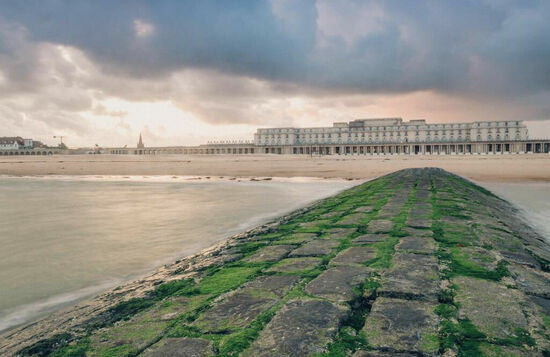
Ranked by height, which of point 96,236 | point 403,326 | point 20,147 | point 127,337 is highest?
point 20,147

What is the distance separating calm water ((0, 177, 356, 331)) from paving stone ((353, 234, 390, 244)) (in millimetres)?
2300

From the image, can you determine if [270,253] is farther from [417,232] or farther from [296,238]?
[417,232]

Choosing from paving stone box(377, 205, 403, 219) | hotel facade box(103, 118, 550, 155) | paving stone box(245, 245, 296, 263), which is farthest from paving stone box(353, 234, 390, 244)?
hotel facade box(103, 118, 550, 155)

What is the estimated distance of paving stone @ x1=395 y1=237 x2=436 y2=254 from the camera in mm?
3562

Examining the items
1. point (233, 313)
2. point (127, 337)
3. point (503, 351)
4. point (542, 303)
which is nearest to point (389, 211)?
point (542, 303)

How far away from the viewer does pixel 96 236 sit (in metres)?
6.20

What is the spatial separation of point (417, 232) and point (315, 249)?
1363mm

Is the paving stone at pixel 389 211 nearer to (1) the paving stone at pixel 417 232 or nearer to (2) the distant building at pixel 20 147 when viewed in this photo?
(1) the paving stone at pixel 417 232

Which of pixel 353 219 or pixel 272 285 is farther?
pixel 353 219

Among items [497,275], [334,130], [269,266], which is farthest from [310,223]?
[334,130]

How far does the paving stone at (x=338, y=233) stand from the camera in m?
4.42

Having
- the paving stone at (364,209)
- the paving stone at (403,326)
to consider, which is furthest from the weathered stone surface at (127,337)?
the paving stone at (364,209)

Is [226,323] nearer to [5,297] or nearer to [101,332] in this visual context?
[101,332]

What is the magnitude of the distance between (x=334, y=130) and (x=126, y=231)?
140166 millimetres
